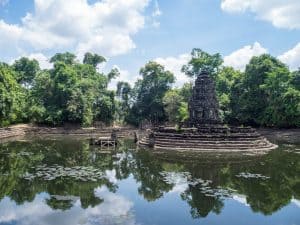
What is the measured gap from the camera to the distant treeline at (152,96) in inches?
1908

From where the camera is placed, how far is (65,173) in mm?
20531

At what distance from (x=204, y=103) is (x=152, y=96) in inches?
1131

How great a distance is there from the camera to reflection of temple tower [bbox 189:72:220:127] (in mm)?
39562

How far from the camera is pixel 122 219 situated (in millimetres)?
12531

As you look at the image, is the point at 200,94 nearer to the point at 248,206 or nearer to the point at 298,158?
the point at 298,158

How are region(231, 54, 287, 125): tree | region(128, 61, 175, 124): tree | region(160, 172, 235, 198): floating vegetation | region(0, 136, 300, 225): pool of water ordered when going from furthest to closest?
region(128, 61, 175, 124): tree → region(231, 54, 287, 125): tree → region(160, 172, 235, 198): floating vegetation → region(0, 136, 300, 225): pool of water

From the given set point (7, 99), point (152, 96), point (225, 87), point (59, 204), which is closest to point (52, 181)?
point (59, 204)

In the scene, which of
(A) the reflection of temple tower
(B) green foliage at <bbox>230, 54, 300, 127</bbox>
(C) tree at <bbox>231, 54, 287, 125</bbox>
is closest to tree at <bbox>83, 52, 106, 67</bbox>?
(B) green foliage at <bbox>230, 54, 300, 127</bbox>

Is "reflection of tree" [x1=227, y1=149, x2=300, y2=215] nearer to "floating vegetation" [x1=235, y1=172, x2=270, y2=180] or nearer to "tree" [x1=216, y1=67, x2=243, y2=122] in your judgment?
"floating vegetation" [x1=235, y1=172, x2=270, y2=180]

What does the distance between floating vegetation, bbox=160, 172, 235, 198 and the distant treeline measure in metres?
29.2

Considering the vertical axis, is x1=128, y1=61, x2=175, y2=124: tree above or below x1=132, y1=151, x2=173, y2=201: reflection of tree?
above

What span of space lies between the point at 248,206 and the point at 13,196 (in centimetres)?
1033

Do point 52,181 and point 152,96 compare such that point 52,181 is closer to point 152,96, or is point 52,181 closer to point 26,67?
point 152,96

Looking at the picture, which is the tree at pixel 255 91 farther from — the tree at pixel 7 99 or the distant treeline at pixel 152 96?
the tree at pixel 7 99
